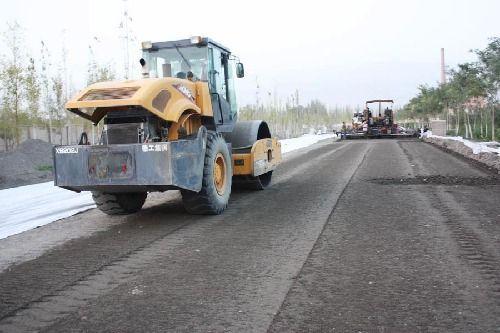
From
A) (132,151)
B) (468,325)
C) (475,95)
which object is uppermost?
(475,95)

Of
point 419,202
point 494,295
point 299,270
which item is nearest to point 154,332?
point 299,270

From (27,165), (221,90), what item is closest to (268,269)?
(221,90)

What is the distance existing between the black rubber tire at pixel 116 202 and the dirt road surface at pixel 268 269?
0.17 m

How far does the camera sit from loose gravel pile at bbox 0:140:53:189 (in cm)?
1333

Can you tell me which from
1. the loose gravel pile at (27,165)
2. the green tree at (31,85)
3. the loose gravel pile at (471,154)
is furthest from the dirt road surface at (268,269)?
the green tree at (31,85)

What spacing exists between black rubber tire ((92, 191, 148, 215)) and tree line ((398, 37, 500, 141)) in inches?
818

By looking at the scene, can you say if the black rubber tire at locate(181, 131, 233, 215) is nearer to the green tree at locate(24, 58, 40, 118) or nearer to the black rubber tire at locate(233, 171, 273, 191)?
the black rubber tire at locate(233, 171, 273, 191)

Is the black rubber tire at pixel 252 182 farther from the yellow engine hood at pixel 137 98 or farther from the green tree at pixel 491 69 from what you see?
the green tree at pixel 491 69

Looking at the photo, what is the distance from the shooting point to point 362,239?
569 centimetres

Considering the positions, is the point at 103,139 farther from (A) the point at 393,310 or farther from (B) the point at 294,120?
(B) the point at 294,120

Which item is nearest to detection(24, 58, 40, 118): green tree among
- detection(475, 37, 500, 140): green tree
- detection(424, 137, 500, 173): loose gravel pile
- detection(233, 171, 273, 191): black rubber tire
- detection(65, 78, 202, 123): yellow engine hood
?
detection(233, 171, 273, 191): black rubber tire

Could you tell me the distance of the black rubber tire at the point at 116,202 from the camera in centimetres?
768

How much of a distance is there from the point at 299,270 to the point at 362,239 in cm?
136

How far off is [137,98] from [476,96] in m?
25.5
